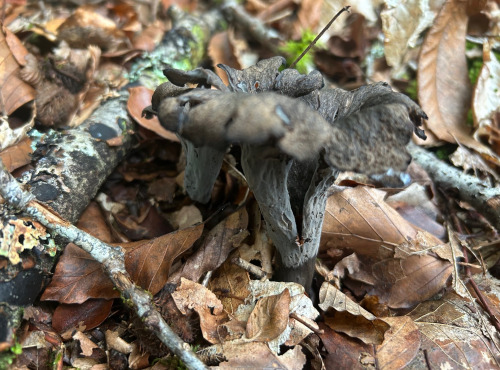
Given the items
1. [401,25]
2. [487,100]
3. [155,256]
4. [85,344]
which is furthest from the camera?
[401,25]

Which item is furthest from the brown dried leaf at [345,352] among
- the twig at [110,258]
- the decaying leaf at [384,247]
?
the twig at [110,258]

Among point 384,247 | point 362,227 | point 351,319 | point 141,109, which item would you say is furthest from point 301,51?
point 351,319

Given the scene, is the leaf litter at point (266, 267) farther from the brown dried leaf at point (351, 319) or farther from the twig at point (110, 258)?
the twig at point (110, 258)

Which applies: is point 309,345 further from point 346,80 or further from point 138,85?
point 346,80

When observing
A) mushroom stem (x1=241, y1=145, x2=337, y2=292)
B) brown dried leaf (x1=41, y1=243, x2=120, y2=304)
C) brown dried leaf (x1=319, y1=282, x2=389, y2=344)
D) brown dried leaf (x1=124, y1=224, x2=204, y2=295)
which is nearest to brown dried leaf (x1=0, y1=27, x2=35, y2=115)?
brown dried leaf (x1=41, y1=243, x2=120, y2=304)

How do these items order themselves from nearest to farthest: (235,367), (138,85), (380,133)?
(380,133) < (235,367) < (138,85)

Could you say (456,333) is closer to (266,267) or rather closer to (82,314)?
(266,267)

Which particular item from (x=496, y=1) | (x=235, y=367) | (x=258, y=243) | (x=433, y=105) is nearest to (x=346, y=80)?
(x=433, y=105)
